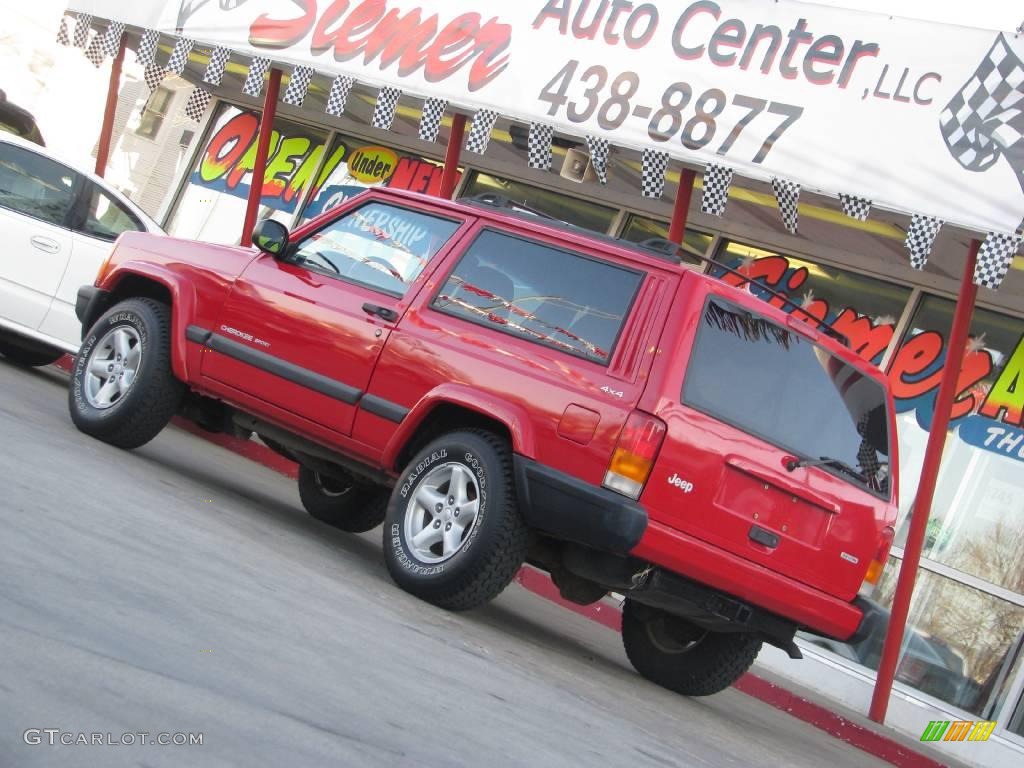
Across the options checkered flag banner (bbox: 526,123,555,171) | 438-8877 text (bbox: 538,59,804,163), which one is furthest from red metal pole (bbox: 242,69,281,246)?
438-8877 text (bbox: 538,59,804,163)

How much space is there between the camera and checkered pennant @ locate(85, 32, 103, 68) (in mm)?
16281

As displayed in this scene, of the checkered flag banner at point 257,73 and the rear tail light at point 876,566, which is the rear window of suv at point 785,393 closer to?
the rear tail light at point 876,566

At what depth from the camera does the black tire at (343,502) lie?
897cm

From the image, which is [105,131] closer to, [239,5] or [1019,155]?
[239,5]

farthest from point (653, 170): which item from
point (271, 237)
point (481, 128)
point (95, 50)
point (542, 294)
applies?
point (95, 50)

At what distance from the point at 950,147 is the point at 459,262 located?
12.3ft

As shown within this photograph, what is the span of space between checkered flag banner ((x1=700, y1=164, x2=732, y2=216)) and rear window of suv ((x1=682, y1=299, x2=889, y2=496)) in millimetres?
3759

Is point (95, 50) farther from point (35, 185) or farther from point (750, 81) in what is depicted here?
point (750, 81)

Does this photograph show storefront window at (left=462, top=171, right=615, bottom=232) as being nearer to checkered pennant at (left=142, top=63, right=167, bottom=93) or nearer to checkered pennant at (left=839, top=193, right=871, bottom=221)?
checkered pennant at (left=142, top=63, right=167, bottom=93)

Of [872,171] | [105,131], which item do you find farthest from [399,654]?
[105,131]

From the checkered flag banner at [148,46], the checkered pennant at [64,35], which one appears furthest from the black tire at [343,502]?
the checkered pennant at [64,35]

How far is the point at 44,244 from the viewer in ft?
34.6

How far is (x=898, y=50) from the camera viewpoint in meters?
9.50
